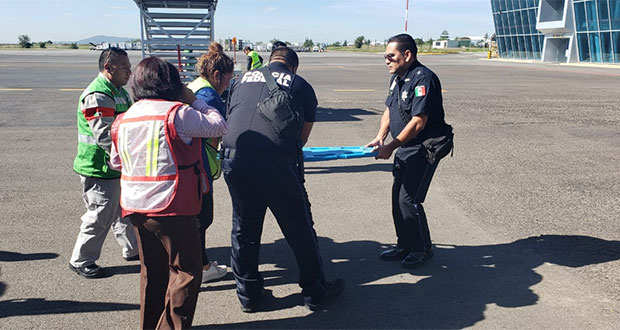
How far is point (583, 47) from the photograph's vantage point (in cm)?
4197

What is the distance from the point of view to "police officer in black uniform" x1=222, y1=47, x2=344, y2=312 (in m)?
3.20

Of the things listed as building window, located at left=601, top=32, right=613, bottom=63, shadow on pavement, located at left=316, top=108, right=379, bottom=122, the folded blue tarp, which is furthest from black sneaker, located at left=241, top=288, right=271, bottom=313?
building window, located at left=601, top=32, right=613, bottom=63

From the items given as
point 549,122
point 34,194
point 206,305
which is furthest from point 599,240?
point 549,122

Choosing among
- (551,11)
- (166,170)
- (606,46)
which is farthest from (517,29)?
(166,170)

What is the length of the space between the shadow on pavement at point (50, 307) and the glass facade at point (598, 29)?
43488 millimetres

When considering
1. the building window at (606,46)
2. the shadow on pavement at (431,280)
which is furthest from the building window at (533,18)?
the shadow on pavement at (431,280)

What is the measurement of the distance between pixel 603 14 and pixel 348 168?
40.1 meters

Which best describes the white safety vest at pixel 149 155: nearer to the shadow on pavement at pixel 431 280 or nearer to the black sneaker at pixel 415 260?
the shadow on pavement at pixel 431 280

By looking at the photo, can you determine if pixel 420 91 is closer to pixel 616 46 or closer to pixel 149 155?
pixel 149 155

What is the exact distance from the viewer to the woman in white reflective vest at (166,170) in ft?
8.72

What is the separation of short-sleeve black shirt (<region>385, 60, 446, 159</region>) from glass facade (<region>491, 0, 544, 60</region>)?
162 feet

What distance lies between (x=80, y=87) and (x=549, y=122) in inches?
623

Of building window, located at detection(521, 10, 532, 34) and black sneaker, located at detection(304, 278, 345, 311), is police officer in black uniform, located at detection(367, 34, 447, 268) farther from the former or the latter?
building window, located at detection(521, 10, 532, 34)

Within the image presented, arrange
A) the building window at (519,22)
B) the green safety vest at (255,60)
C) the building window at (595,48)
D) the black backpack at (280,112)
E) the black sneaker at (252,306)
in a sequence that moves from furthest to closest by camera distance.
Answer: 1. the building window at (519,22)
2. the building window at (595,48)
3. the green safety vest at (255,60)
4. the black sneaker at (252,306)
5. the black backpack at (280,112)
